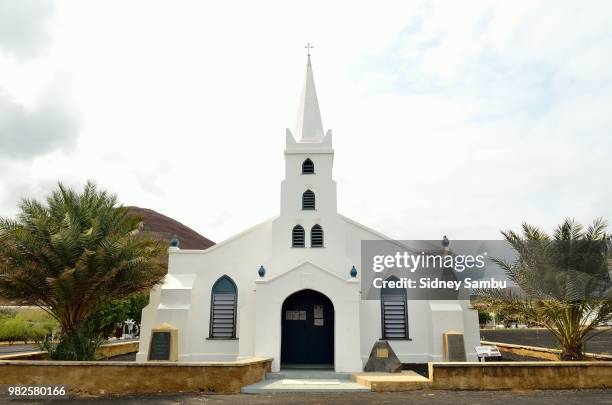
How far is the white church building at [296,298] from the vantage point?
17.4 metres

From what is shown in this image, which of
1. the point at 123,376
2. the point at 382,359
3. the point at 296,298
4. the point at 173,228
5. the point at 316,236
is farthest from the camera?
the point at 173,228

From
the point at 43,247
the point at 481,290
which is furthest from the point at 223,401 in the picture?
the point at 481,290

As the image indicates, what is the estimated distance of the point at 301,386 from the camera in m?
14.0

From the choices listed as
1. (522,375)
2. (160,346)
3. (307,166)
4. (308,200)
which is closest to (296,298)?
(308,200)

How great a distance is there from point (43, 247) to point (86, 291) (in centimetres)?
176

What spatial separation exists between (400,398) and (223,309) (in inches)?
362

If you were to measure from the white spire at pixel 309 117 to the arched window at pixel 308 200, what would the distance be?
2.48 meters

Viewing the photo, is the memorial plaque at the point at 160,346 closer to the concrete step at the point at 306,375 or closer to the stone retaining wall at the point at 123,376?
the concrete step at the point at 306,375

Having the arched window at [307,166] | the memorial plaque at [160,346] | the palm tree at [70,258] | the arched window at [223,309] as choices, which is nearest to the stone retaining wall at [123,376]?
the palm tree at [70,258]

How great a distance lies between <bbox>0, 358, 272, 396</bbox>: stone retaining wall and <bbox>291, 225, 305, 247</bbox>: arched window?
281 inches

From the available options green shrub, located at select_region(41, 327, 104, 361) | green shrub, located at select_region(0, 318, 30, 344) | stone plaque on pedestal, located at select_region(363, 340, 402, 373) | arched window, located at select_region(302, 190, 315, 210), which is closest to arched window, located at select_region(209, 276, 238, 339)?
arched window, located at select_region(302, 190, 315, 210)

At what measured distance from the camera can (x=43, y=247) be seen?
558 inches

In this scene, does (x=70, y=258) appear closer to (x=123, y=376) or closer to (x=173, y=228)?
(x=123, y=376)

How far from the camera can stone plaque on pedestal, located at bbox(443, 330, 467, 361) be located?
57.3 feet
